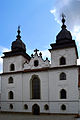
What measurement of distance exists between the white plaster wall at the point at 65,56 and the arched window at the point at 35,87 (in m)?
3.97

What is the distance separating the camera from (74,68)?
25.4 meters

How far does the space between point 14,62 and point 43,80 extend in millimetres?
7251

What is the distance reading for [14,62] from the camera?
101 feet

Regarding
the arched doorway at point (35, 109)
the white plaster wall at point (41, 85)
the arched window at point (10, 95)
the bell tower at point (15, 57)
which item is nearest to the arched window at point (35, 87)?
the white plaster wall at point (41, 85)

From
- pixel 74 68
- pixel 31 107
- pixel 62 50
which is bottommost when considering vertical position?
pixel 31 107

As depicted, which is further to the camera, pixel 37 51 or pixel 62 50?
pixel 37 51

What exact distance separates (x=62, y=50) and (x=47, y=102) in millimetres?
9160

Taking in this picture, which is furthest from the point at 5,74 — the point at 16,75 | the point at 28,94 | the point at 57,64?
the point at 57,64

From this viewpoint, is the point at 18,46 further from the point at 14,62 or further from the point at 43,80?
the point at 43,80

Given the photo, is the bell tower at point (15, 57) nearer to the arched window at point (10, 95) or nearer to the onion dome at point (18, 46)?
the onion dome at point (18, 46)

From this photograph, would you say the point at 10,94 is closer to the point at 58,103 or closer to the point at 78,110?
the point at 58,103

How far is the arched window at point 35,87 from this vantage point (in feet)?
91.4

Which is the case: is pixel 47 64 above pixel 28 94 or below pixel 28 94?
above

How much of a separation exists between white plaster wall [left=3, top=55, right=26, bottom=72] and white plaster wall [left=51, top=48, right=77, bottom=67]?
20.9 ft
